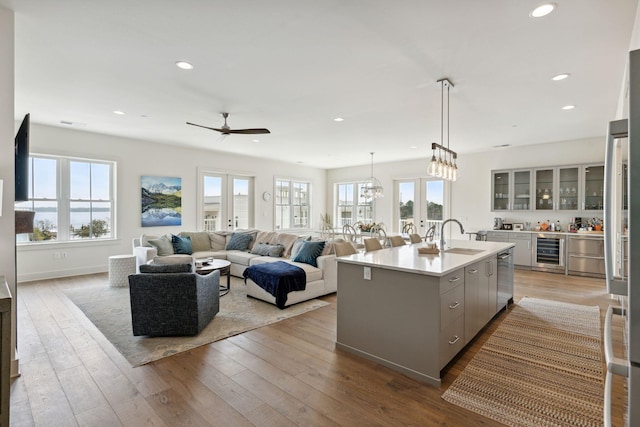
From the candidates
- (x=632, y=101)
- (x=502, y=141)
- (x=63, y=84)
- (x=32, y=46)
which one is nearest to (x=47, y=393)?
(x=32, y=46)

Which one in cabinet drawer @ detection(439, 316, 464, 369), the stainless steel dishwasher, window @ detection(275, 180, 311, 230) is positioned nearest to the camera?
cabinet drawer @ detection(439, 316, 464, 369)

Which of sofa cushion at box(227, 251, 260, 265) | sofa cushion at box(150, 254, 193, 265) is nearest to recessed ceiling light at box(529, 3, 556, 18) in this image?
sofa cushion at box(227, 251, 260, 265)

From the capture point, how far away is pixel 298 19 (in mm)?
2502

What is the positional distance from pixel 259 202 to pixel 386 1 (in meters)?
7.07

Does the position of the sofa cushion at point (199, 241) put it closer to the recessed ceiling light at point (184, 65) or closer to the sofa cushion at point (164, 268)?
the sofa cushion at point (164, 268)

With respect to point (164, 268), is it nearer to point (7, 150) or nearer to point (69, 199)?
point (7, 150)

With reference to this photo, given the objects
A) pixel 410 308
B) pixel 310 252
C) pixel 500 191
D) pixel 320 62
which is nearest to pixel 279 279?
pixel 310 252

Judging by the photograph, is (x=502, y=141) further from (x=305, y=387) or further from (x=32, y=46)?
(x=32, y=46)

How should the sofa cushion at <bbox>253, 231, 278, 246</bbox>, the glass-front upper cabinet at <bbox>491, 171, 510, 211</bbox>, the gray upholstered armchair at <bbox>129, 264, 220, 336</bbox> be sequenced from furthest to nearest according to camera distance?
1. the glass-front upper cabinet at <bbox>491, 171, 510, 211</bbox>
2. the sofa cushion at <bbox>253, 231, 278, 246</bbox>
3. the gray upholstered armchair at <bbox>129, 264, 220, 336</bbox>

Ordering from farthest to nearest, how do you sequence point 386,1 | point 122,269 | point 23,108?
point 122,269, point 23,108, point 386,1

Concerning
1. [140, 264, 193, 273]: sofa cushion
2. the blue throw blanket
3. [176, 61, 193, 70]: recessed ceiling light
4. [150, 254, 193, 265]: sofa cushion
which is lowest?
the blue throw blanket

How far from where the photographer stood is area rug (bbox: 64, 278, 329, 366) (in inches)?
121

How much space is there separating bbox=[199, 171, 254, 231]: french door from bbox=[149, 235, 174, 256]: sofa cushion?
1693mm

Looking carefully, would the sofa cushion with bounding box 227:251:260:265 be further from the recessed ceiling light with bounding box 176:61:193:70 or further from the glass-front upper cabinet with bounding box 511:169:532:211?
the glass-front upper cabinet with bounding box 511:169:532:211
